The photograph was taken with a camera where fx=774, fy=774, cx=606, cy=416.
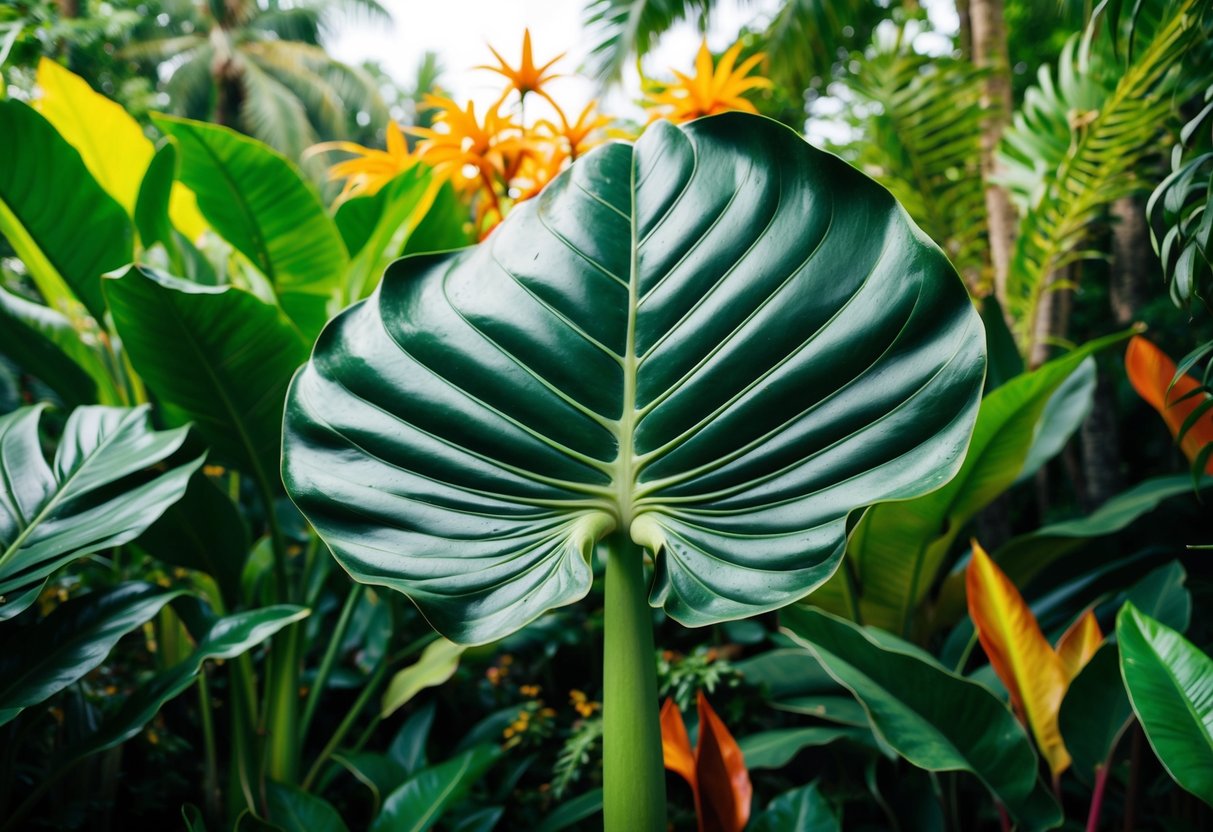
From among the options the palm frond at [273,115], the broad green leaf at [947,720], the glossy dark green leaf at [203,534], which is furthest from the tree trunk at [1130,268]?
the palm frond at [273,115]

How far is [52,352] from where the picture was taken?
1185 mm

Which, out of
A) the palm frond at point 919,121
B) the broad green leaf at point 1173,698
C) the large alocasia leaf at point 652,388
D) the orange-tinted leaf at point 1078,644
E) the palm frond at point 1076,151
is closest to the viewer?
the large alocasia leaf at point 652,388

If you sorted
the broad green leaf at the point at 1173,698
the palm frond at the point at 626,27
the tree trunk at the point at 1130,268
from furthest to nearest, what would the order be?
the palm frond at the point at 626,27 < the tree trunk at the point at 1130,268 < the broad green leaf at the point at 1173,698

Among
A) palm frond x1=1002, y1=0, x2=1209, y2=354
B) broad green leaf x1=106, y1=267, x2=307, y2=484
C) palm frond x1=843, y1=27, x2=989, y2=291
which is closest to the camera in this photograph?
broad green leaf x1=106, y1=267, x2=307, y2=484

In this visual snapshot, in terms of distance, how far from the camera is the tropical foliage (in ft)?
2.14

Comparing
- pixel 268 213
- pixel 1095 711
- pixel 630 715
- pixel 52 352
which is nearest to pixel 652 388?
pixel 630 715

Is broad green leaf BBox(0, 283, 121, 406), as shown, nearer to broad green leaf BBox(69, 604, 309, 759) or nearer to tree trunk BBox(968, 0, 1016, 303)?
broad green leaf BBox(69, 604, 309, 759)

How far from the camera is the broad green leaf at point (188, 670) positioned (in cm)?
91

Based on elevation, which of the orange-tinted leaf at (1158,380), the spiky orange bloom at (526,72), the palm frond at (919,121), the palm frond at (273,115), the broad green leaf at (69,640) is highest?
the palm frond at (273,115)

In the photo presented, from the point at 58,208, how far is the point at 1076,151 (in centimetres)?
193

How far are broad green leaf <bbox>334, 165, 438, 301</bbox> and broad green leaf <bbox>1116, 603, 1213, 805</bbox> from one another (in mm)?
1071

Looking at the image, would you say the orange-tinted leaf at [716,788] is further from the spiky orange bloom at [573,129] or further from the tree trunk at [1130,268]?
the tree trunk at [1130,268]

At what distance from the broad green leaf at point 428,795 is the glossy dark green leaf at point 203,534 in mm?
417

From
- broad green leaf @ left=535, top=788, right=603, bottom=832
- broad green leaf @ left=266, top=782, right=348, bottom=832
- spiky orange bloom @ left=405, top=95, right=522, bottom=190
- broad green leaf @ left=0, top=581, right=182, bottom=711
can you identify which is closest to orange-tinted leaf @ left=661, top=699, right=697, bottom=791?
broad green leaf @ left=535, top=788, right=603, bottom=832
